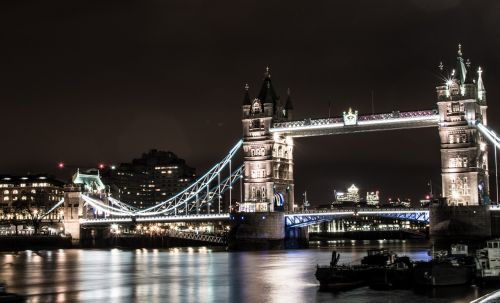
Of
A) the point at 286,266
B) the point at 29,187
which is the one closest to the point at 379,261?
the point at 286,266

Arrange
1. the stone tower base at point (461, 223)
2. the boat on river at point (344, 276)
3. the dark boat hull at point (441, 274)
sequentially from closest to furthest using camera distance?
1. the dark boat hull at point (441, 274)
2. the boat on river at point (344, 276)
3. the stone tower base at point (461, 223)

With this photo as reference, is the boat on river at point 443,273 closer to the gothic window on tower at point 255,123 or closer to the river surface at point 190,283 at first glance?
the river surface at point 190,283

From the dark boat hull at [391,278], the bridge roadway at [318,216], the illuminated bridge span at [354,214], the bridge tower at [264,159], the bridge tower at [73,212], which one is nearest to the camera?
the dark boat hull at [391,278]

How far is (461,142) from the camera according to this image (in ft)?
276

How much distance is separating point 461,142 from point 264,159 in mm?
22679

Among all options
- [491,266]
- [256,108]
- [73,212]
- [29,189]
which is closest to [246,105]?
[256,108]

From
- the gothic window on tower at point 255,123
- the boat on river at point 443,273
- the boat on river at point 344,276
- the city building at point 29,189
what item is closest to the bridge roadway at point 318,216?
the gothic window on tower at point 255,123

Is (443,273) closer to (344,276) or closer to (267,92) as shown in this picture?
(344,276)

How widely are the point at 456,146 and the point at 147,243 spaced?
5740cm

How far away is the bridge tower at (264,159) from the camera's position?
96000 mm

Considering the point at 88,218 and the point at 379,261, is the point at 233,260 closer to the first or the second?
the point at 379,261

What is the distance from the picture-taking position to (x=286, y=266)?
65875 millimetres

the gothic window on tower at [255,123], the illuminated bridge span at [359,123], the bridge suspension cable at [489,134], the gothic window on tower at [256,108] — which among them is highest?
the gothic window on tower at [256,108]

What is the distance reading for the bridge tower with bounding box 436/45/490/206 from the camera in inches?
3287
